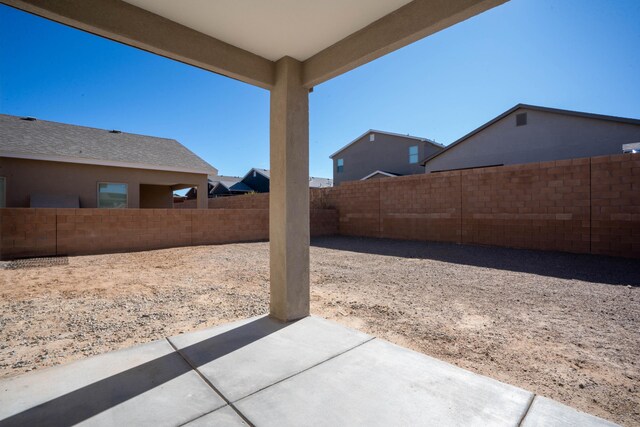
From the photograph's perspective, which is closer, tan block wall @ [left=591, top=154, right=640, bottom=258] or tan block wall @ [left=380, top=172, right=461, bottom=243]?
tan block wall @ [left=591, top=154, right=640, bottom=258]

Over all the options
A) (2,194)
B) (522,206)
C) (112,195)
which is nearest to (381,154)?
(522,206)

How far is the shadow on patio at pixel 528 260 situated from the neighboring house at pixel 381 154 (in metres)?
11.9

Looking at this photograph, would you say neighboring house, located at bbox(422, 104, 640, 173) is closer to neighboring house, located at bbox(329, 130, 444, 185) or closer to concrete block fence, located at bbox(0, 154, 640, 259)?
neighboring house, located at bbox(329, 130, 444, 185)

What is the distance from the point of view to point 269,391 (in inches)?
81.4

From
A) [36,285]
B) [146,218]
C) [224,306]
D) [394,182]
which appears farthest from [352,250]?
[36,285]

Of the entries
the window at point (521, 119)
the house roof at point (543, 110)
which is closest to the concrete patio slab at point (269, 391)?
the house roof at point (543, 110)

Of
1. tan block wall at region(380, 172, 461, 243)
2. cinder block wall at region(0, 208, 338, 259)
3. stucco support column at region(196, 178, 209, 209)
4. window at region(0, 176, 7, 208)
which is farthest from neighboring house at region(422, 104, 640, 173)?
window at region(0, 176, 7, 208)

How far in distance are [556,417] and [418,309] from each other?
236cm

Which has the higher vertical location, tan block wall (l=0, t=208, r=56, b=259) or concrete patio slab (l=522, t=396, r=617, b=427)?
tan block wall (l=0, t=208, r=56, b=259)

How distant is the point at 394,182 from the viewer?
12.5m

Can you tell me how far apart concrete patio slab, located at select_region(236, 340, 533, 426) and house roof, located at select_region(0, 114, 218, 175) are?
1393cm

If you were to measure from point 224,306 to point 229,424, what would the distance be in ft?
8.60

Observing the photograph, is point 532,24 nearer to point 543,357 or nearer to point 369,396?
point 543,357

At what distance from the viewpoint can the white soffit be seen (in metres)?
2.45
